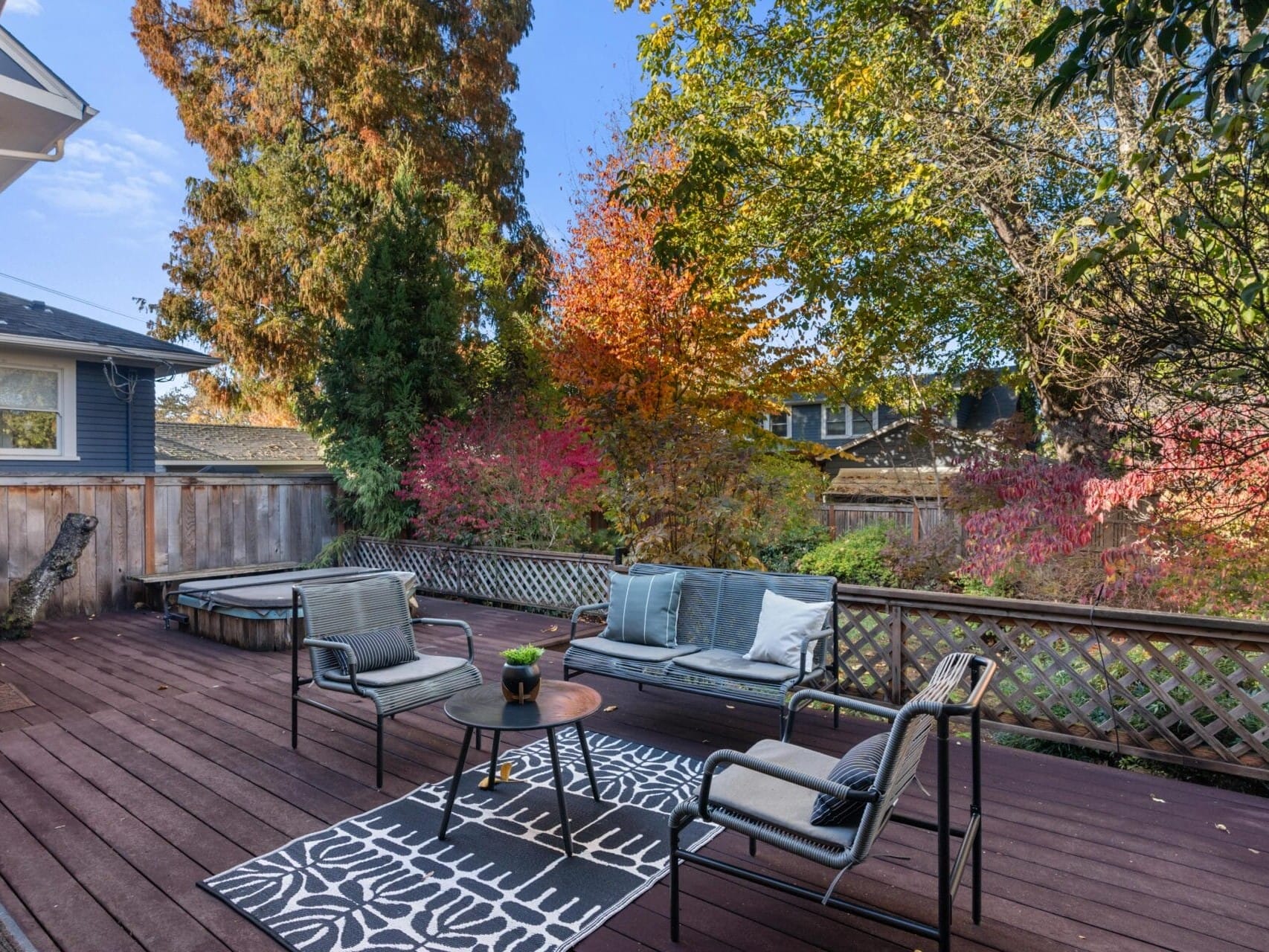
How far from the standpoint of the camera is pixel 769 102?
887 centimetres

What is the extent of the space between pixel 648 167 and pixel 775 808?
9968 millimetres

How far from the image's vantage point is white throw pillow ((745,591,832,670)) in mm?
4109

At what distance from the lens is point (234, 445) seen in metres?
18.2

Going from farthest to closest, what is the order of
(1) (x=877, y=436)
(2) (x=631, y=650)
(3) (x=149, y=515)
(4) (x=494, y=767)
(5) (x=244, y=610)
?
(1) (x=877, y=436) < (3) (x=149, y=515) < (5) (x=244, y=610) < (2) (x=631, y=650) < (4) (x=494, y=767)

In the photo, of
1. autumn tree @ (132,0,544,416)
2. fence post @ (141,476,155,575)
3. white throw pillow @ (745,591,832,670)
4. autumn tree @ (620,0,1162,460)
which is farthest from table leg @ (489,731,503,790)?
autumn tree @ (132,0,544,416)

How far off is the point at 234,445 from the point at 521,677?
17777mm

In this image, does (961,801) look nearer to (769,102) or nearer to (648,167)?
(769,102)

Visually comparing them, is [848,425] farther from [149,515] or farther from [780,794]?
[780,794]

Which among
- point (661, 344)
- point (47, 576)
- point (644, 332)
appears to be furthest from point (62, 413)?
point (661, 344)

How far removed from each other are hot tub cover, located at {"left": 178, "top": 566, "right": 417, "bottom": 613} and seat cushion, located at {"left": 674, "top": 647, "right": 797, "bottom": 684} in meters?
2.68

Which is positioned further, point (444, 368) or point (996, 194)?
point (444, 368)

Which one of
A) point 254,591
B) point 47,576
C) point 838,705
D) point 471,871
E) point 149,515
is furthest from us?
point 149,515

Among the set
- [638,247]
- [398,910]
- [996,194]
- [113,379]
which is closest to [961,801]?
[398,910]

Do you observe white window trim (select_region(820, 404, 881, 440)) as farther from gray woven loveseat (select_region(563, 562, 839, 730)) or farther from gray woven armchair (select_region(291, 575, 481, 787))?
gray woven armchair (select_region(291, 575, 481, 787))
